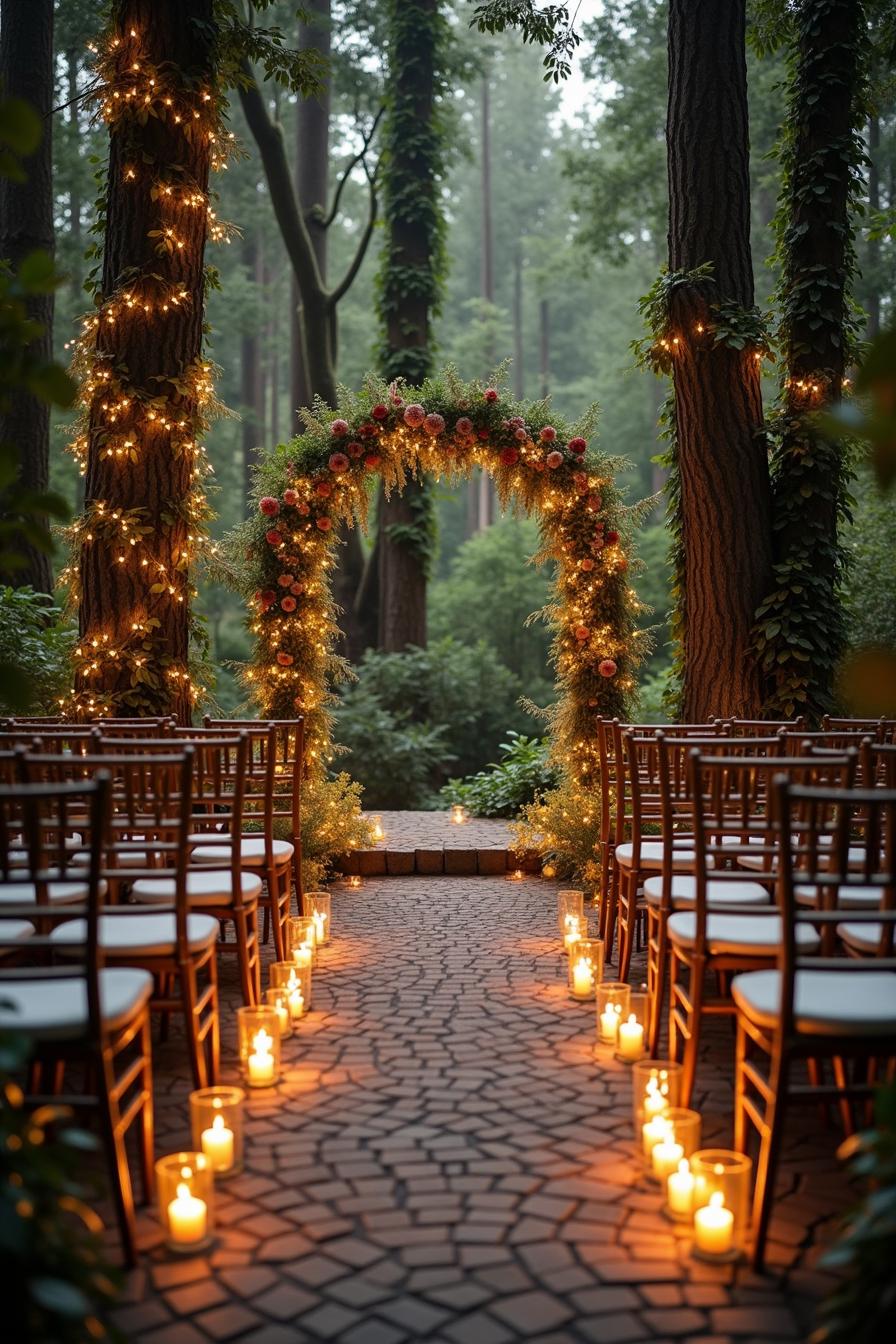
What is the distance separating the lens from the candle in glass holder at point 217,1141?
2.62 m

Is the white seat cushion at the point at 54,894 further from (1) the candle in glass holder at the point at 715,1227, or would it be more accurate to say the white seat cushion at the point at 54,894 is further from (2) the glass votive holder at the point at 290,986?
(1) the candle in glass holder at the point at 715,1227

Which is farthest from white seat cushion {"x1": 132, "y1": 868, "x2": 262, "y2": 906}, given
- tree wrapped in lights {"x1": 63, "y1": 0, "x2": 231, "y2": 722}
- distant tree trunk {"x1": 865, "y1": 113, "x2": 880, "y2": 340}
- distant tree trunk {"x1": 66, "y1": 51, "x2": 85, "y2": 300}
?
distant tree trunk {"x1": 865, "y1": 113, "x2": 880, "y2": 340}

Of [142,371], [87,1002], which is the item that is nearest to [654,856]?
[87,1002]

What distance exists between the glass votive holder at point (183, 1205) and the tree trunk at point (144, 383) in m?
3.88

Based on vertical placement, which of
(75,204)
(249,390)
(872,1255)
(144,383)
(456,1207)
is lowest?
(456,1207)

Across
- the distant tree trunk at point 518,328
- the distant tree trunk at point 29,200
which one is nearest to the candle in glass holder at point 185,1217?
the distant tree trunk at point 29,200

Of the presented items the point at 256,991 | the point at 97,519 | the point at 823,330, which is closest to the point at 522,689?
the point at 823,330

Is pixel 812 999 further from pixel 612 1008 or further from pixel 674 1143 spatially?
pixel 612 1008

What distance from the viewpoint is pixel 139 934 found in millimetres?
2781

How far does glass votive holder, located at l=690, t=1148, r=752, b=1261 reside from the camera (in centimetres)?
225

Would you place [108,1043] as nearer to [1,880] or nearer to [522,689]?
[1,880]

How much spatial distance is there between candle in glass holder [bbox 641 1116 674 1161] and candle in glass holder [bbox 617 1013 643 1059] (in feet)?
2.36

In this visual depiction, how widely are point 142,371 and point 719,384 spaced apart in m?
3.55

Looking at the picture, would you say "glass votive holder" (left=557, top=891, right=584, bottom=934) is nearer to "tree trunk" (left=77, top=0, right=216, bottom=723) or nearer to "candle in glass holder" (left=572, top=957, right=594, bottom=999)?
"candle in glass holder" (left=572, top=957, right=594, bottom=999)
